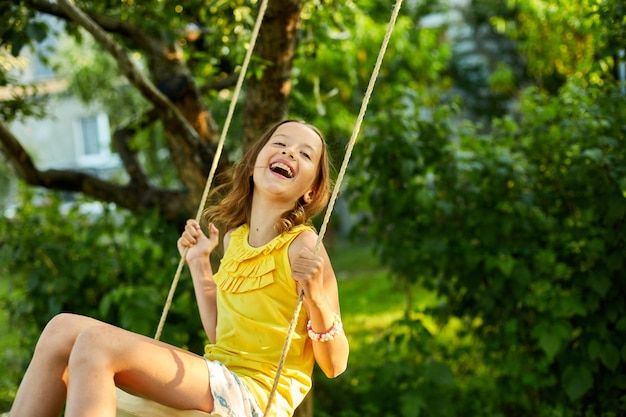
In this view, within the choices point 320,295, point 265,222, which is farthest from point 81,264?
point 320,295

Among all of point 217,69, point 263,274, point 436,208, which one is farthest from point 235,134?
point 263,274

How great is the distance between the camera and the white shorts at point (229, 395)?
194 cm

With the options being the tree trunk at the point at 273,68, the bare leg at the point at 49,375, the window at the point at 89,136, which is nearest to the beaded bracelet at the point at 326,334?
the bare leg at the point at 49,375

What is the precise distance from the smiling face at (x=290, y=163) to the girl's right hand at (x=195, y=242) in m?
0.30

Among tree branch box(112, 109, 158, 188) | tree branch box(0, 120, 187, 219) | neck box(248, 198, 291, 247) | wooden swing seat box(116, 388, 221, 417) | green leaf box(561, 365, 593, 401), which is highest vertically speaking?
neck box(248, 198, 291, 247)

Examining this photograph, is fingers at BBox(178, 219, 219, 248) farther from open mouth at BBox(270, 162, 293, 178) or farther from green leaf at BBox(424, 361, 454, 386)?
green leaf at BBox(424, 361, 454, 386)

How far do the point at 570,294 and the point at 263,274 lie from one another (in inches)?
71.1

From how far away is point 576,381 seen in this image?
337 centimetres

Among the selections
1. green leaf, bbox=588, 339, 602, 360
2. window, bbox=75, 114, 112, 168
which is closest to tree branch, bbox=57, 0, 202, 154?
green leaf, bbox=588, 339, 602, 360

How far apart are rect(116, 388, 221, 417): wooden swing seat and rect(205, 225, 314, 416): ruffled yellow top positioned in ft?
0.54

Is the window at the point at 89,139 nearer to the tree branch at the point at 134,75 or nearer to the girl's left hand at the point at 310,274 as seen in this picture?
the tree branch at the point at 134,75

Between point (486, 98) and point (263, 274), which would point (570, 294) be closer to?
point (263, 274)

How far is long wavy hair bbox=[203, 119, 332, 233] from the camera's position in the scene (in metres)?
2.26

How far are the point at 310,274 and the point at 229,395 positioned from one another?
0.36 meters
